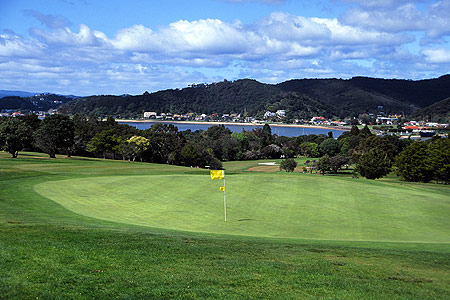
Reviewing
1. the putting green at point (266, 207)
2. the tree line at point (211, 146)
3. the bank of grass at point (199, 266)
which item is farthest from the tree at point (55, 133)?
the bank of grass at point (199, 266)

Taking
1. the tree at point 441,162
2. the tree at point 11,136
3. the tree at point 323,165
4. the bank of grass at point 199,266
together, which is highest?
the tree at point 11,136

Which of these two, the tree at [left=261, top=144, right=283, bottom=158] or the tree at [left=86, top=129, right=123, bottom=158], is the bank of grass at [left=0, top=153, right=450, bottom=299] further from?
the tree at [left=261, top=144, right=283, bottom=158]

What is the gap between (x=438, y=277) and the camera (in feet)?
46.4

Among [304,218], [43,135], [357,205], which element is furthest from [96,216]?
[43,135]

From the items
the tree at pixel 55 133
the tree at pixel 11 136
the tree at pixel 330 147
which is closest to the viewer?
the tree at pixel 11 136

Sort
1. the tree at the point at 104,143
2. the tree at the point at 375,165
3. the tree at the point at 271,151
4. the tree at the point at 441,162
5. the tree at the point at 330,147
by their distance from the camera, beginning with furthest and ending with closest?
1. the tree at the point at 271,151
2. the tree at the point at 330,147
3. the tree at the point at 104,143
4. the tree at the point at 375,165
5. the tree at the point at 441,162

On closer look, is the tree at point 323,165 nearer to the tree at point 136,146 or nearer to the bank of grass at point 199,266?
the tree at point 136,146

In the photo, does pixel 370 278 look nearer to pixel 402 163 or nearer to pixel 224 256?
pixel 224 256

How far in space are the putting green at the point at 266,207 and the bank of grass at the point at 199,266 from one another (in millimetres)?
3181

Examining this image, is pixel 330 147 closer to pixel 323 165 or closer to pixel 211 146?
pixel 211 146

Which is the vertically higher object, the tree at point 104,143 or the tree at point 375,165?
the tree at point 104,143

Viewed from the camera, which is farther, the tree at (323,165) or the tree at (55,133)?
the tree at (323,165)

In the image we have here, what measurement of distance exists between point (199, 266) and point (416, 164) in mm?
71090

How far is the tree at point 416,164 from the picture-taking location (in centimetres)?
7462
